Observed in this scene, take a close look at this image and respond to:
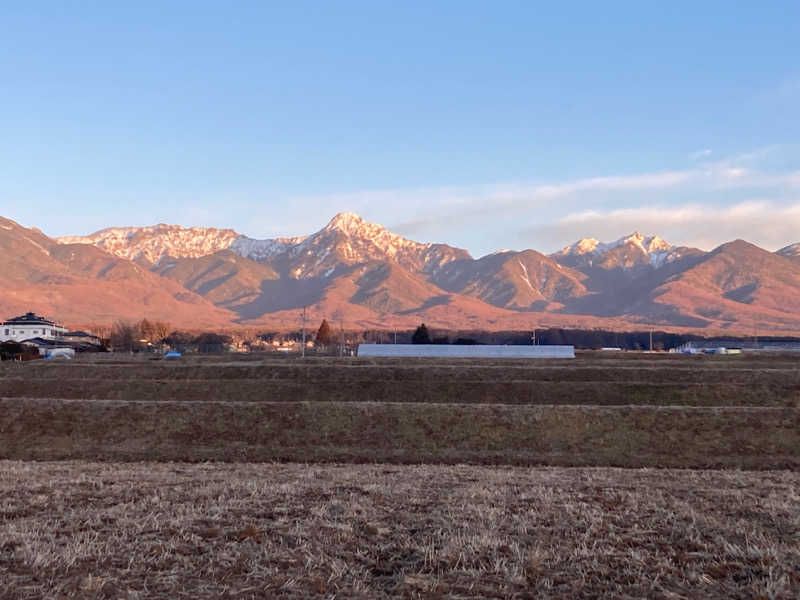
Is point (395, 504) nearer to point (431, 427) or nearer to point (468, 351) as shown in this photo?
point (431, 427)

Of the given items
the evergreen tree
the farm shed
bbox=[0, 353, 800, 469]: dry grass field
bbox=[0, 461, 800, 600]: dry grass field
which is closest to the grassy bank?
bbox=[0, 353, 800, 469]: dry grass field

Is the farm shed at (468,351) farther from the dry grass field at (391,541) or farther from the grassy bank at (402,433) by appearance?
the dry grass field at (391,541)

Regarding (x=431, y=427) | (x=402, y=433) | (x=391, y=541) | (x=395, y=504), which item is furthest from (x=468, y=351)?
(x=391, y=541)

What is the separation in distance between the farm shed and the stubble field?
7303 centimetres

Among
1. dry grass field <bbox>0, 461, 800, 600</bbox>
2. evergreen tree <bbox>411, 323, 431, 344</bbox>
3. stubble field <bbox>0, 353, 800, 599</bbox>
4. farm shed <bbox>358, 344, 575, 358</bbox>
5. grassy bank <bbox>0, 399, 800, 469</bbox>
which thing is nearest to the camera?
dry grass field <bbox>0, 461, 800, 600</bbox>

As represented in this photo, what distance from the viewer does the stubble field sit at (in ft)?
40.8

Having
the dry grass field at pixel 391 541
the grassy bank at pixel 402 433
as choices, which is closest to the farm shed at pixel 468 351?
the grassy bank at pixel 402 433

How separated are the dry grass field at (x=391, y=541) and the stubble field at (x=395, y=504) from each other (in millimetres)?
57

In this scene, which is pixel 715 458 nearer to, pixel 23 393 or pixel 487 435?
pixel 487 435

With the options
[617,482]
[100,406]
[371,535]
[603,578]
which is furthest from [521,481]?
[100,406]

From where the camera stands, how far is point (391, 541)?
597 inches

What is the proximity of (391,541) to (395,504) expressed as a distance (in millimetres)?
4669

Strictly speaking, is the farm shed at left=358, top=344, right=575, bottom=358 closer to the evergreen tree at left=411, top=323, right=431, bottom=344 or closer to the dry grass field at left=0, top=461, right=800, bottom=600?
the evergreen tree at left=411, top=323, right=431, bottom=344

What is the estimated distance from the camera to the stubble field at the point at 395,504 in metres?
12.4
